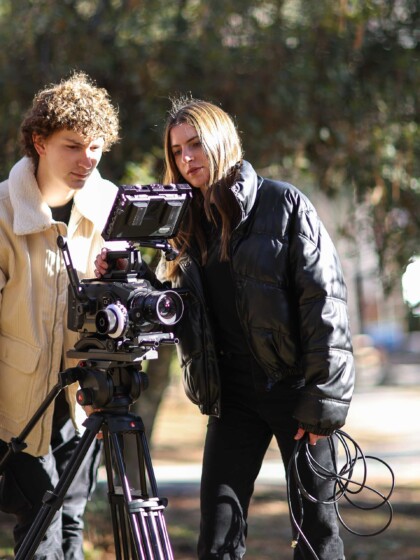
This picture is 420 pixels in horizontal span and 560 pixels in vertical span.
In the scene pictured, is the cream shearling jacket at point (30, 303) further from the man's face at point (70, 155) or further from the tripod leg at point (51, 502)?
the tripod leg at point (51, 502)

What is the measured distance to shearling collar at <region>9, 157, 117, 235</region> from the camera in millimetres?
3166

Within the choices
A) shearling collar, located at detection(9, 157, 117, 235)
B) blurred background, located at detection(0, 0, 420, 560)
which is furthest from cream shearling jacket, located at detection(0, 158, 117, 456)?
blurred background, located at detection(0, 0, 420, 560)

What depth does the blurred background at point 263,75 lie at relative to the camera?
16.8 ft

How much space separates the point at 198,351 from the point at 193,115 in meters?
0.74

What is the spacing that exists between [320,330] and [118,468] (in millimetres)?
707

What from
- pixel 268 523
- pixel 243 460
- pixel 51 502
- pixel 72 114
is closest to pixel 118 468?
pixel 51 502

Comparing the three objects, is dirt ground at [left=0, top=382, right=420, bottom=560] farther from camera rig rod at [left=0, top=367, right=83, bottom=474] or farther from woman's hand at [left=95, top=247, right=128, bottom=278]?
woman's hand at [left=95, top=247, right=128, bottom=278]

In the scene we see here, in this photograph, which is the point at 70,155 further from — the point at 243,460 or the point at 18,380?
the point at 243,460

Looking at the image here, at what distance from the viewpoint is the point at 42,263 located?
3250 millimetres

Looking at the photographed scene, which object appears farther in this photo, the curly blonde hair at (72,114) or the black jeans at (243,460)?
the curly blonde hair at (72,114)

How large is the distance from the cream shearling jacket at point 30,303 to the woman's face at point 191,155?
1.25 ft

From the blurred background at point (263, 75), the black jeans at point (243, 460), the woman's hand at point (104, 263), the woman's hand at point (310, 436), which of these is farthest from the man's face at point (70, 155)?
the blurred background at point (263, 75)

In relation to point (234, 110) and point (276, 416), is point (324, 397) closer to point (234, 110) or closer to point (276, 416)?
point (276, 416)

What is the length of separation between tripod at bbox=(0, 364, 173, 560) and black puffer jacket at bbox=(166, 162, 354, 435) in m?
0.24
